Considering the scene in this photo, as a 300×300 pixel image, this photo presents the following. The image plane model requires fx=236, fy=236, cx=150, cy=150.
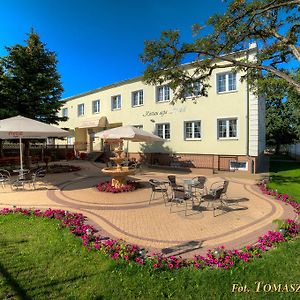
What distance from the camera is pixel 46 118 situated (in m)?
18.9

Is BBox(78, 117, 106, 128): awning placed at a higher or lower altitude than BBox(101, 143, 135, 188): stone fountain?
higher

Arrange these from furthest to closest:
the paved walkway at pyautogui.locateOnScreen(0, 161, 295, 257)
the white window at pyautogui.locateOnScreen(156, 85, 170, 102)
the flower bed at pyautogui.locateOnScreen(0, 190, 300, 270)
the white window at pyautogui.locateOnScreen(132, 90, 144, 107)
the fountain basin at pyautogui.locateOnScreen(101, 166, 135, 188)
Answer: the white window at pyautogui.locateOnScreen(132, 90, 144, 107), the white window at pyautogui.locateOnScreen(156, 85, 170, 102), the fountain basin at pyautogui.locateOnScreen(101, 166, 135, 188), the paved walkway at pyautogui.locateOnScreen(0, 161, 295, 257), the flower bed at pyautogui.locateOnScreen(0, 190, 300, 270)

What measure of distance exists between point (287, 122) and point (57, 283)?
3817 centimetres

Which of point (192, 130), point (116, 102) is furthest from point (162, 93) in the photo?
point (116, 102)

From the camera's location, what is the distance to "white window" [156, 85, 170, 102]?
21734mm

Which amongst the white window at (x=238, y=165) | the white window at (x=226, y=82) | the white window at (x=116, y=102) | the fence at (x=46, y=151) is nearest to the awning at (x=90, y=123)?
the white window at (x=116, y=102)

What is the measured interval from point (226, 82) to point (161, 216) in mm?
13811

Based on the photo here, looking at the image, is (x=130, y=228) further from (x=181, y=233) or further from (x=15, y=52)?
(x=15, y=52)

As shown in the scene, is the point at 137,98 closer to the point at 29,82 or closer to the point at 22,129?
the point at 29,82

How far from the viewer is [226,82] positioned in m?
18.0

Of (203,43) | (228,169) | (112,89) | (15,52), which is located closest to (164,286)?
(203,43)

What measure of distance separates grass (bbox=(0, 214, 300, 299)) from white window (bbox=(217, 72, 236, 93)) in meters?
14.5

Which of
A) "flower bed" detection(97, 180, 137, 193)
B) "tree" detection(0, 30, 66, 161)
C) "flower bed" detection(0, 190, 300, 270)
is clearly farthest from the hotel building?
"flower bed" detection(0, 190, 300, 270)

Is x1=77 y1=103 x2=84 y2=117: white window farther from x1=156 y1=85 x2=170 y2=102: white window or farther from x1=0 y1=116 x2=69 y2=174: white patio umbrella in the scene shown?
x1=0 y1=116 x2=69 y2=174: white patio umbrella
